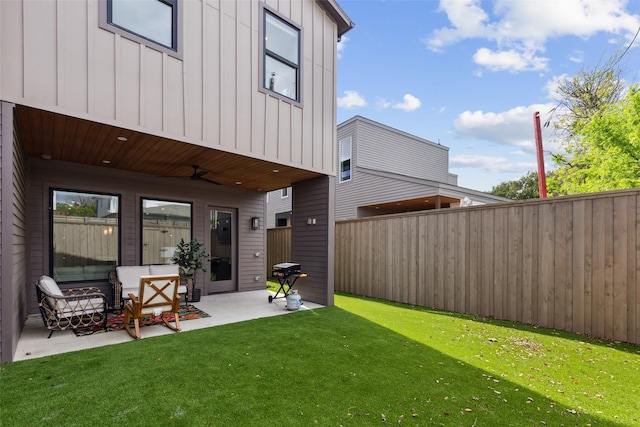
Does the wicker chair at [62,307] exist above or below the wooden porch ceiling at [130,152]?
below

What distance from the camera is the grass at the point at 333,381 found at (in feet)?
7.58

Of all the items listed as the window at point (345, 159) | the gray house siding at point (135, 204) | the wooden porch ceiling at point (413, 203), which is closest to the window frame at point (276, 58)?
the gray house siding at point (135, 204)

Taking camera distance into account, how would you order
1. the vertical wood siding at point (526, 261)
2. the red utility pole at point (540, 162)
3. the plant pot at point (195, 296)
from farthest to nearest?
the red utility pole at point (540, 162) < the plant pot at point (195, 296) < the vertical wood siding at point (526, 261)

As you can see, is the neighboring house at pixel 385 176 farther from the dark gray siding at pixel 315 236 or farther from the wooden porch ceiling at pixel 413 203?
the dark gray siding at pixel 315 236

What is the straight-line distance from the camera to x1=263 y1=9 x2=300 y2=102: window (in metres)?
5.52

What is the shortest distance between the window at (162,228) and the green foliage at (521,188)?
101 feet

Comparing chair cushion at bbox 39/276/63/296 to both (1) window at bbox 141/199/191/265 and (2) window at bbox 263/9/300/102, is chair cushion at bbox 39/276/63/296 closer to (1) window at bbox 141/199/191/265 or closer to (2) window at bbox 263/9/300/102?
(1) window at bbox 141/199/191/265

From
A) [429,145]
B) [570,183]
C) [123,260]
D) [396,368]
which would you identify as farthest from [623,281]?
[429,145]

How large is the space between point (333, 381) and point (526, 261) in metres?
3.87

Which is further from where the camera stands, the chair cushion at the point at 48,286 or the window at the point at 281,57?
the window at the point at 281,57

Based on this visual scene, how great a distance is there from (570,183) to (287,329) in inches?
493

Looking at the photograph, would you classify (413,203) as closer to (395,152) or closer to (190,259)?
(395,152)

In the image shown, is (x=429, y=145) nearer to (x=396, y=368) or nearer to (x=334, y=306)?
(x=334, y=306)

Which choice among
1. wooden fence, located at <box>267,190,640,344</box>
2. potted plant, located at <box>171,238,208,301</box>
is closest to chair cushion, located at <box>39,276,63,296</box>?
potted plant, located at <box>171,238,208,301</box>
